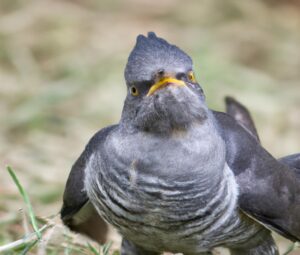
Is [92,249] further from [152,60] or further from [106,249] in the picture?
[152,60]

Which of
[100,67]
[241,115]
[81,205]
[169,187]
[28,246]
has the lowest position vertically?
[28,246]

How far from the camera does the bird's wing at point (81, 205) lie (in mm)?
5672

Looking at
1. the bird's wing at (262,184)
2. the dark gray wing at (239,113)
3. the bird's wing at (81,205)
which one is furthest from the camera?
the dark gray wing at (239,113)

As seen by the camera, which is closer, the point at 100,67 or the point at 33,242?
the point at 33,242

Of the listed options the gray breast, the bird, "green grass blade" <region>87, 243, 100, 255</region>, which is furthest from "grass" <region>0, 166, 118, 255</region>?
the gray breast

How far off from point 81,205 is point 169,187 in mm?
841

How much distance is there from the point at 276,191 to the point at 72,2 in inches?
236

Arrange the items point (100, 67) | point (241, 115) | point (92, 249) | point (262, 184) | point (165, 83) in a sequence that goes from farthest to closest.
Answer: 1. point (100, 67)
2. point (241, 115)
3. point (92, 249)
4. point (262, 184)
5. point (165, 83)

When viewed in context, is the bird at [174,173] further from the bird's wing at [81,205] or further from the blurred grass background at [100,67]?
the blurred grass background at [100,67]

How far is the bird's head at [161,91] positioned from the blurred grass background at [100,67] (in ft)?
7.34

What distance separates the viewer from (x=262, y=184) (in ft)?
17.8

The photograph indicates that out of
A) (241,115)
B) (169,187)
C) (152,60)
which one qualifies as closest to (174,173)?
(169,187)

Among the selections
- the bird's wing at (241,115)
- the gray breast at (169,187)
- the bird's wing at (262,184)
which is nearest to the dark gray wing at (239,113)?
the bird's wing at (241,115)

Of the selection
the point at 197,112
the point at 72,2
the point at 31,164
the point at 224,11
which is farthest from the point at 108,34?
the point at 197,112
